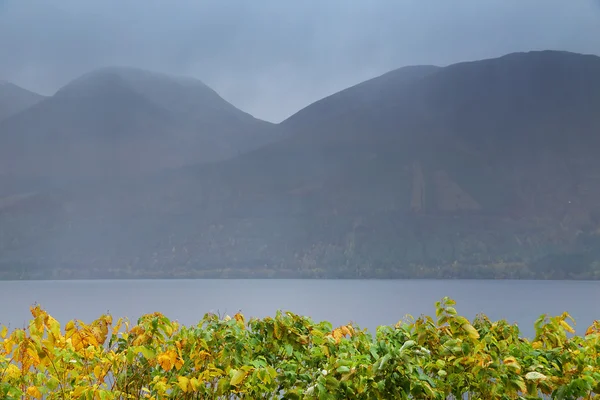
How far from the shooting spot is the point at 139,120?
149750 millimetres

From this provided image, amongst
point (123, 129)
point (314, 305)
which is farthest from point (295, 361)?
point (123, 129)

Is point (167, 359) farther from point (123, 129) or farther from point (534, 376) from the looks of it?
point (123, 129)

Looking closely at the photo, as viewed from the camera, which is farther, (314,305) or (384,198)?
(384,198)

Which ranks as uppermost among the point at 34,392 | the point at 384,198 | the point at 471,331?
the point at 384,198

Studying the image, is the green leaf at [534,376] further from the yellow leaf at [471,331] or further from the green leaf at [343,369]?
the green leaf at [343,369]

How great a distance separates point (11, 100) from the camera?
14675 centimetres

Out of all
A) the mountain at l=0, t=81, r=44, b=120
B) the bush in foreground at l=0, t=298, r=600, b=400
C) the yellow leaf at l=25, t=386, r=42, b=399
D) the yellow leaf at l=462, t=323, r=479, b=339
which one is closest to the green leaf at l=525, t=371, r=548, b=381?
the bush in foreground at l=0, t=298, r=600, b=400

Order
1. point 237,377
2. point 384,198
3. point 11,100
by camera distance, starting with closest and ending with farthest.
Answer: point 237,377, point 384,198, point 11,100

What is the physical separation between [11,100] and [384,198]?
93840mm

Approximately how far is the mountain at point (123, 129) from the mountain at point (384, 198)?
7.77 m

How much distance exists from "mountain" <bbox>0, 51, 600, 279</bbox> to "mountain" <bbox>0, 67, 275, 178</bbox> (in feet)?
25.5

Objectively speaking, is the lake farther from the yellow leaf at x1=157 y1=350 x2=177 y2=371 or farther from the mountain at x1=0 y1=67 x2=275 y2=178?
the mountain at x1=0 y1=67 x2=275 y2=178

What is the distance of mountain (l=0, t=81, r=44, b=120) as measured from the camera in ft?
477

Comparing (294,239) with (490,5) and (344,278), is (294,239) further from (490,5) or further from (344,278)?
(490,5)
